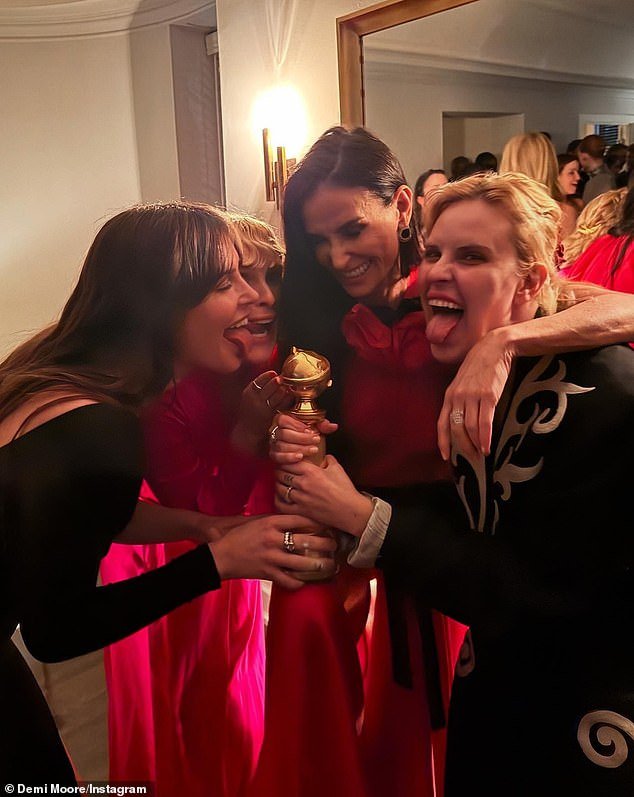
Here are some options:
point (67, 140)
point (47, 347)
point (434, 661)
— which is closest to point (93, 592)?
point (47, 347)

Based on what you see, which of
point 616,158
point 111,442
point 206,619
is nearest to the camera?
point 616,158

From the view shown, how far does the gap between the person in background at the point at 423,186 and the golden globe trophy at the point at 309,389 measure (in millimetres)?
196

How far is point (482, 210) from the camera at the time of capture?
754mm

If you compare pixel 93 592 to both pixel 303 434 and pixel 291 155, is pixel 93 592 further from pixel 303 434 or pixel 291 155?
pixel 291 155

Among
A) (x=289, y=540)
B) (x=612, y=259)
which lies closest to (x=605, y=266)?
(x=612, y=259)

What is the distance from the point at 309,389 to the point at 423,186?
0.27 m

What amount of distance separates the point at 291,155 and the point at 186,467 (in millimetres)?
409

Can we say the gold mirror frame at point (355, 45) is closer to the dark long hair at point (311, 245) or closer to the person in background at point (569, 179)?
the dark long hair at point (311, 245)

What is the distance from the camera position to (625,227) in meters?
0.75

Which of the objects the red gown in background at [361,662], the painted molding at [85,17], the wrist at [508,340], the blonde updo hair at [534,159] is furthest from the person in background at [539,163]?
→ the painted molding at [85,17]

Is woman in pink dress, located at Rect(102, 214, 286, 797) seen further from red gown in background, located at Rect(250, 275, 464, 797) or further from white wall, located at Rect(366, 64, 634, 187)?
white wall, located at Rect(366, 64, 634, 187)

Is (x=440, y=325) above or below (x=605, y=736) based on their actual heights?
above

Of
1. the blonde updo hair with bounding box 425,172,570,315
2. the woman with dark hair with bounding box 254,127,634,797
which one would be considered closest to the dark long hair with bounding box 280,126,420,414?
the woman with dark hair with bounding box 254,127,634,797

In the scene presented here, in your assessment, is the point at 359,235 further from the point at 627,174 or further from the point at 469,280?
the point at 627,174
